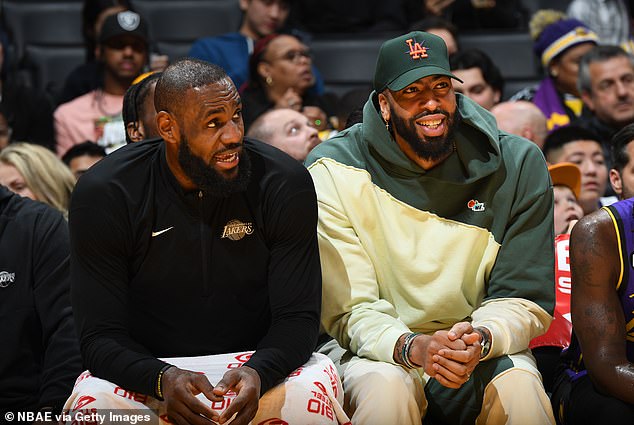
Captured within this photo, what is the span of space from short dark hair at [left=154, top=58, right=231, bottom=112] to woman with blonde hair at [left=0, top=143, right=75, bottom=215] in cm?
153

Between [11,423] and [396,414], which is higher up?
[396,414]

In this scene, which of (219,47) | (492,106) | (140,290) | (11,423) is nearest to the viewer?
(140,290)

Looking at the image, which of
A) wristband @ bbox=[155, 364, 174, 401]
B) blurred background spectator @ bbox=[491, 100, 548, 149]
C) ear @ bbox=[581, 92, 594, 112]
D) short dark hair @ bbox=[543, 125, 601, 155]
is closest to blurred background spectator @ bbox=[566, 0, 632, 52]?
ear @ bbox=[581, 92, 594, 112]

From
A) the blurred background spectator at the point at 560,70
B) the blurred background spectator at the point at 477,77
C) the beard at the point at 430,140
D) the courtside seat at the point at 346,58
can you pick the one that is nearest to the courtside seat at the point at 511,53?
the blurred background spectator at the point at 560,70

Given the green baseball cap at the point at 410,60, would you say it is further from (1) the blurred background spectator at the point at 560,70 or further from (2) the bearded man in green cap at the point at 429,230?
(1) the blurred background spectator at the point at 560,70

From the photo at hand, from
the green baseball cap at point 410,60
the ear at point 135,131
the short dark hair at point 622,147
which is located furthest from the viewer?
the ear at point 135,131

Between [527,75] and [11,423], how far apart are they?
4.62 m

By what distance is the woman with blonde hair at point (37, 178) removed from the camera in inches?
181

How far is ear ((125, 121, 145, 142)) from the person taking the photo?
160 inches

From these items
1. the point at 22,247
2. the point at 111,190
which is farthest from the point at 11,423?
the point at 111,190

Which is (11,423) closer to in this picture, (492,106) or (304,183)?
(304,183)

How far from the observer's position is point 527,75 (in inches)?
275

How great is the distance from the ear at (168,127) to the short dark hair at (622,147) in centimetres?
166

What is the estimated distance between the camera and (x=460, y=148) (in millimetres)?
3520
